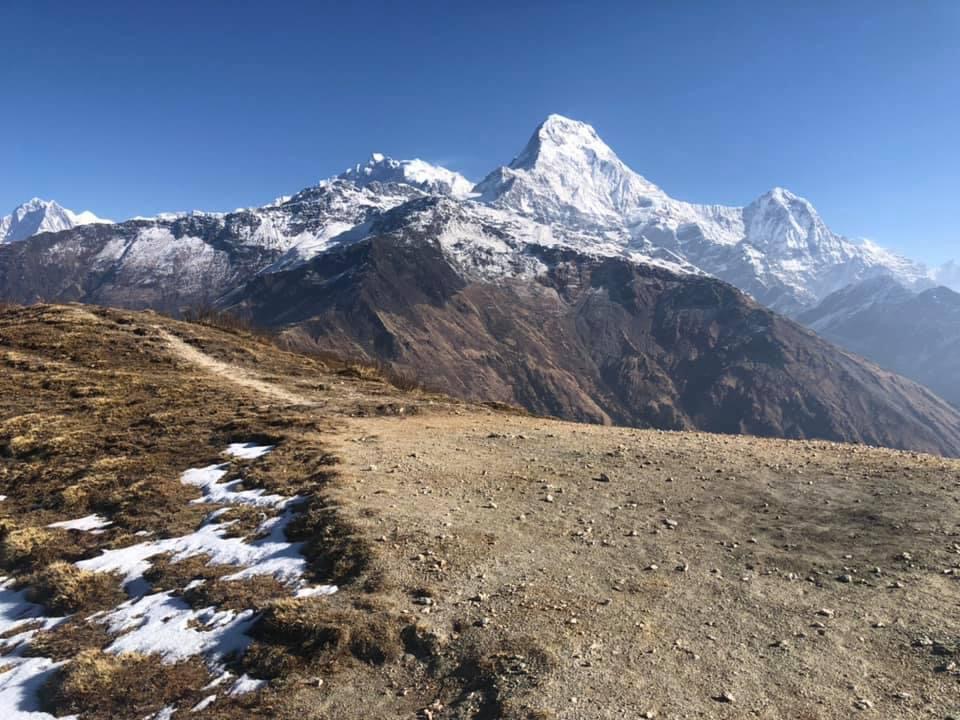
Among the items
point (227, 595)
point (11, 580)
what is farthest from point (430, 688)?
point (11, 580)

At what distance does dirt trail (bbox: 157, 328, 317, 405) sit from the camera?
3397cm

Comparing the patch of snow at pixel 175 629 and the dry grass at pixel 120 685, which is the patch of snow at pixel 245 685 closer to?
the dry grass at pixel 120 685

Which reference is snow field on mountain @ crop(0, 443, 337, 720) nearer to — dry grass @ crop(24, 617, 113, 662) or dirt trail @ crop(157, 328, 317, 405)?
dry grass @ crop(24, 617, 113, 662)

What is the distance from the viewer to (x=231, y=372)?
40.2 meters

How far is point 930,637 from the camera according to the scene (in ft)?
35.0

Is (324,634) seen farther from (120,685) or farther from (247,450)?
(247,450)

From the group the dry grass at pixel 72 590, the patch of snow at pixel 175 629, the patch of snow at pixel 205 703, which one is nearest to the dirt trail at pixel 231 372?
the dry grass at pixel 72 590

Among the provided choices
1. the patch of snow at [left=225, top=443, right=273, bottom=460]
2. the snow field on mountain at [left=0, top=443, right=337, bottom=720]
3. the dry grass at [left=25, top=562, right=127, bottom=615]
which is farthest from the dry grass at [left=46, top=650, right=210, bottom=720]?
the patch of snow at [left=225, top=443, right=273, bottom=460]

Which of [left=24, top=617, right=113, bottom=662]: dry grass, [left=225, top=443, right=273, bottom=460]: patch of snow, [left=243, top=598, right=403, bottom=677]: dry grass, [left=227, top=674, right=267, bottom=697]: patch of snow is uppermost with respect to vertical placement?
[left=225, top=443, right=273, bottom=460]: patch of snow

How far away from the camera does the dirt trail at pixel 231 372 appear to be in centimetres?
3397

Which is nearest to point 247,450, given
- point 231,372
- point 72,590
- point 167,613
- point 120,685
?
point 72,590

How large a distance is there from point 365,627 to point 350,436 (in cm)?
1465

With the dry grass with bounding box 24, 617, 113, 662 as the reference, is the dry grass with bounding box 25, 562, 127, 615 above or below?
above

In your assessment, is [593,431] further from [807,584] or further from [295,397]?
[295,397]
